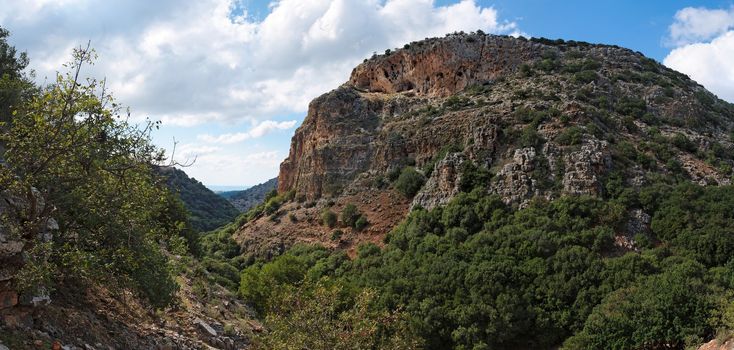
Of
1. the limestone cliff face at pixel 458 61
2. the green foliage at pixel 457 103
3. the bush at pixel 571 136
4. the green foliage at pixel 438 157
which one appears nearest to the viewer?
the bush at pixel 571 136

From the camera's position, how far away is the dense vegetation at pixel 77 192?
9.45 metres

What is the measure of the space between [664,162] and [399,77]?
34.0 m

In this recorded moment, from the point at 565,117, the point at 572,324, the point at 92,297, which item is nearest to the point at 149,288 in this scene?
the point at 92,297

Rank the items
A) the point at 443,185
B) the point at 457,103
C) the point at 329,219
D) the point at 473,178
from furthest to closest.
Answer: the point at 457,103 < the point at 329,219 < the point at 443,185 < the point at 473,178

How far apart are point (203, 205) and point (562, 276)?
91338mm

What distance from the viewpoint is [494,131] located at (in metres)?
42.5

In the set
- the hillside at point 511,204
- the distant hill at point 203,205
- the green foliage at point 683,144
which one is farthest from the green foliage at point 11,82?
the distant hill at point 203,205

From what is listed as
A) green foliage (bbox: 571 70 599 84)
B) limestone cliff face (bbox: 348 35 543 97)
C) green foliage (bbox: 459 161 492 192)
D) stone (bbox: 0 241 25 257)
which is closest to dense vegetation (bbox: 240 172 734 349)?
green foliage (bbox: 459 161 492 192)

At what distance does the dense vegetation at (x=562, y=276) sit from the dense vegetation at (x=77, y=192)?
12172 mm

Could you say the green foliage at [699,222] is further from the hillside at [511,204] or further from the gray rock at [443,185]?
the gray rock at [443,185]

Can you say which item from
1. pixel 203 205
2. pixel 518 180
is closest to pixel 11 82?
pixel 518 180

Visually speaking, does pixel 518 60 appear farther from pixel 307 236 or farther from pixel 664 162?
pixel 307 236

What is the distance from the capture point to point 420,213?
40906 mm

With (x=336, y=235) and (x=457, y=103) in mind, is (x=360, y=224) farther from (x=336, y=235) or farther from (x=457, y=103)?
(x=457, y=103)
